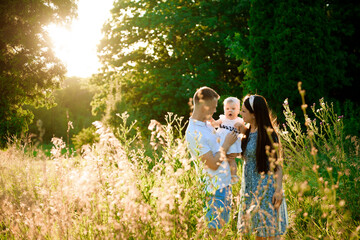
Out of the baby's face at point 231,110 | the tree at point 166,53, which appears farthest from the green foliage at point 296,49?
the baby's face at point 231,110

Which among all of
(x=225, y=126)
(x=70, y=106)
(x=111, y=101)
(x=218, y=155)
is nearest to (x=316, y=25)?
(x=111, y=101)

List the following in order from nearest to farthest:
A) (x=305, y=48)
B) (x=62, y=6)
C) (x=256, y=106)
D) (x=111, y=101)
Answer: (x=256, y=106)
(x=62, y=6)
(x=305, y=48)
(x=111, y=101)

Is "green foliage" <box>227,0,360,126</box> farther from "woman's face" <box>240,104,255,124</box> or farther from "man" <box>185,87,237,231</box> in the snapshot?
"man" <box>185,87,237,231</box>

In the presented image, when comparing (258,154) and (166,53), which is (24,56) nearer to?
(258,154)

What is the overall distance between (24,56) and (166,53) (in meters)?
11.1

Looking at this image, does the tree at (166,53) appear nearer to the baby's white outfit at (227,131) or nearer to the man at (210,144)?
the baby's white outfit at (227,131)

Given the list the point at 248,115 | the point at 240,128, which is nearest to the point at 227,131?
the point at 240,128

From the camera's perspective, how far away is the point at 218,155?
2916 mm

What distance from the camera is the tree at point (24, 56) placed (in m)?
10.0

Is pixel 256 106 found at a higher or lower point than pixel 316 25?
lower

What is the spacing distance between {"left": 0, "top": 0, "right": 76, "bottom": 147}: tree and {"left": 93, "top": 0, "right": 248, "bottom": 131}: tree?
235 inches

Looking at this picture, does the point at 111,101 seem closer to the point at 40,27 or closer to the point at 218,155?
the point at 40,27

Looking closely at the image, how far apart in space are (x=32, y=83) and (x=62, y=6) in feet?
9.70

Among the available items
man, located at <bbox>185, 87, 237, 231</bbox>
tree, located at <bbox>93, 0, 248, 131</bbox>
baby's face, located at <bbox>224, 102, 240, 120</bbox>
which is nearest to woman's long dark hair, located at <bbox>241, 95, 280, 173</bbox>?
man, located at <bbox>185, 87, 237, 231</bbox>
